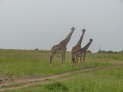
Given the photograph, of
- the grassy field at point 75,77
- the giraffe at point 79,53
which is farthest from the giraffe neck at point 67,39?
the grassy field at point 75,77

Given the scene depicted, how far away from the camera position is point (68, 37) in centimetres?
2595

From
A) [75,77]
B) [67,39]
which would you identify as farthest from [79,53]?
[75,77]

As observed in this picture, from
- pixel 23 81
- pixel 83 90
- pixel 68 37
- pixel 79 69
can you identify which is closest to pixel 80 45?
pixel 68 37

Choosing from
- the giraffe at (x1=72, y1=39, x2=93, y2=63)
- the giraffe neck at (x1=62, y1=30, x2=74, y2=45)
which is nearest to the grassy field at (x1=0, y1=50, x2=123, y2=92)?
the giraffe at (x1=72, y1=39, x2=93, y2=63)

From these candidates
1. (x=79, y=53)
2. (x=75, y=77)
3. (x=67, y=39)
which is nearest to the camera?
(x=75, y=77)

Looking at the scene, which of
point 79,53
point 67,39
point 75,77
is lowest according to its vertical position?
point 75,77

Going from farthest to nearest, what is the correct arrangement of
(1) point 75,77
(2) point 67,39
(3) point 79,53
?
(2) point 67,39 → (3) point 79,53 → (1) point 75,77

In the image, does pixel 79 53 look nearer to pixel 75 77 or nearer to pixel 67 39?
pixel 67 39

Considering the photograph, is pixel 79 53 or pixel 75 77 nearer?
pixel 75 77

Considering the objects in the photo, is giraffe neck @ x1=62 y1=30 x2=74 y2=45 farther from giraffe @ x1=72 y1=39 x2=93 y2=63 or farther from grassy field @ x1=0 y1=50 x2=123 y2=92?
grassy field @ x1=0 y1=50 x2=123 y2=92

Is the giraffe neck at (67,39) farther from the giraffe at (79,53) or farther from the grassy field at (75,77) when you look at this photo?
the grassy field at (75,77)

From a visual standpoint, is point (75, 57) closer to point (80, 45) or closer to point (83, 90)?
point (80, 45)

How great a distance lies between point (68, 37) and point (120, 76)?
287 inches

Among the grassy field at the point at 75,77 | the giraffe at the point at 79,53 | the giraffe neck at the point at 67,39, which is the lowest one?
the grassy field at the point at 75,77
